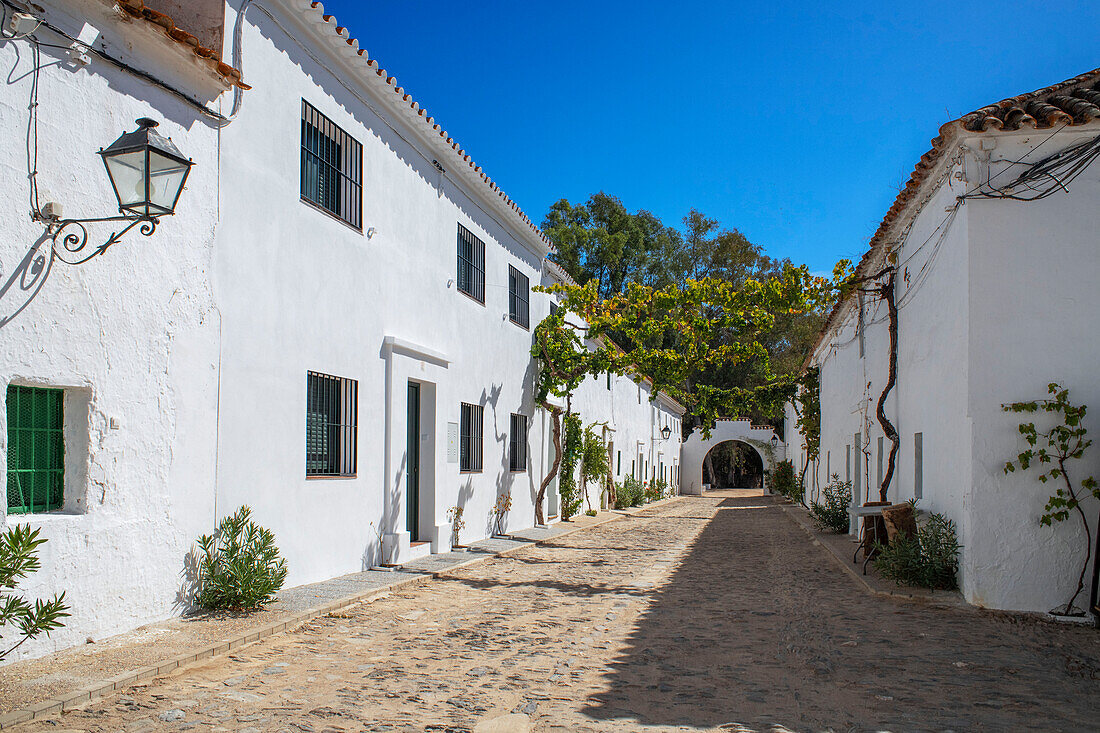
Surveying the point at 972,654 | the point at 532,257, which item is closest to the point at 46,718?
the point at 972,654

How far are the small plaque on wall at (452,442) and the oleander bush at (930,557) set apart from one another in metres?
6.18

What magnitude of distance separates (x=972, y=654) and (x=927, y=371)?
14.5 feet

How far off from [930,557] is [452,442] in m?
6.66

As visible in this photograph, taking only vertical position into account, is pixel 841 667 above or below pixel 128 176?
below

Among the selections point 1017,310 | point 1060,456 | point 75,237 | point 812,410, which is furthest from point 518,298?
point 812,410

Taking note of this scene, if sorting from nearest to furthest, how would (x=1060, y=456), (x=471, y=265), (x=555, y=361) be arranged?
(x=1060, y=456)
(x=471, y=265)
(x=555, y=361)

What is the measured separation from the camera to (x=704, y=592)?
9.78 m

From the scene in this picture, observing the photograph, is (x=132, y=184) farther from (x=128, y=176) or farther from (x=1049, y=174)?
(x=1049, y=174)

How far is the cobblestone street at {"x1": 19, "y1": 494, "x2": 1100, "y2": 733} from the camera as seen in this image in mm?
4789

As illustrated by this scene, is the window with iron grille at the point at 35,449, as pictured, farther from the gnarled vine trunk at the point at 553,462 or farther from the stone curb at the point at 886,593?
the gnarled vine trunk at the point at 553,462

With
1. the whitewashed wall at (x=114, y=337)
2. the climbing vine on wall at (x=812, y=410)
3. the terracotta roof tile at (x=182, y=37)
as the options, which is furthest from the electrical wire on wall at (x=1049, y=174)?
the climbing vine on wall at (x=812, y=410)

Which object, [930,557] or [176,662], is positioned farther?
[930,557]

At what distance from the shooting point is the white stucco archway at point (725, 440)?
136 ft

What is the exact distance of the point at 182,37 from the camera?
21.6 feet
